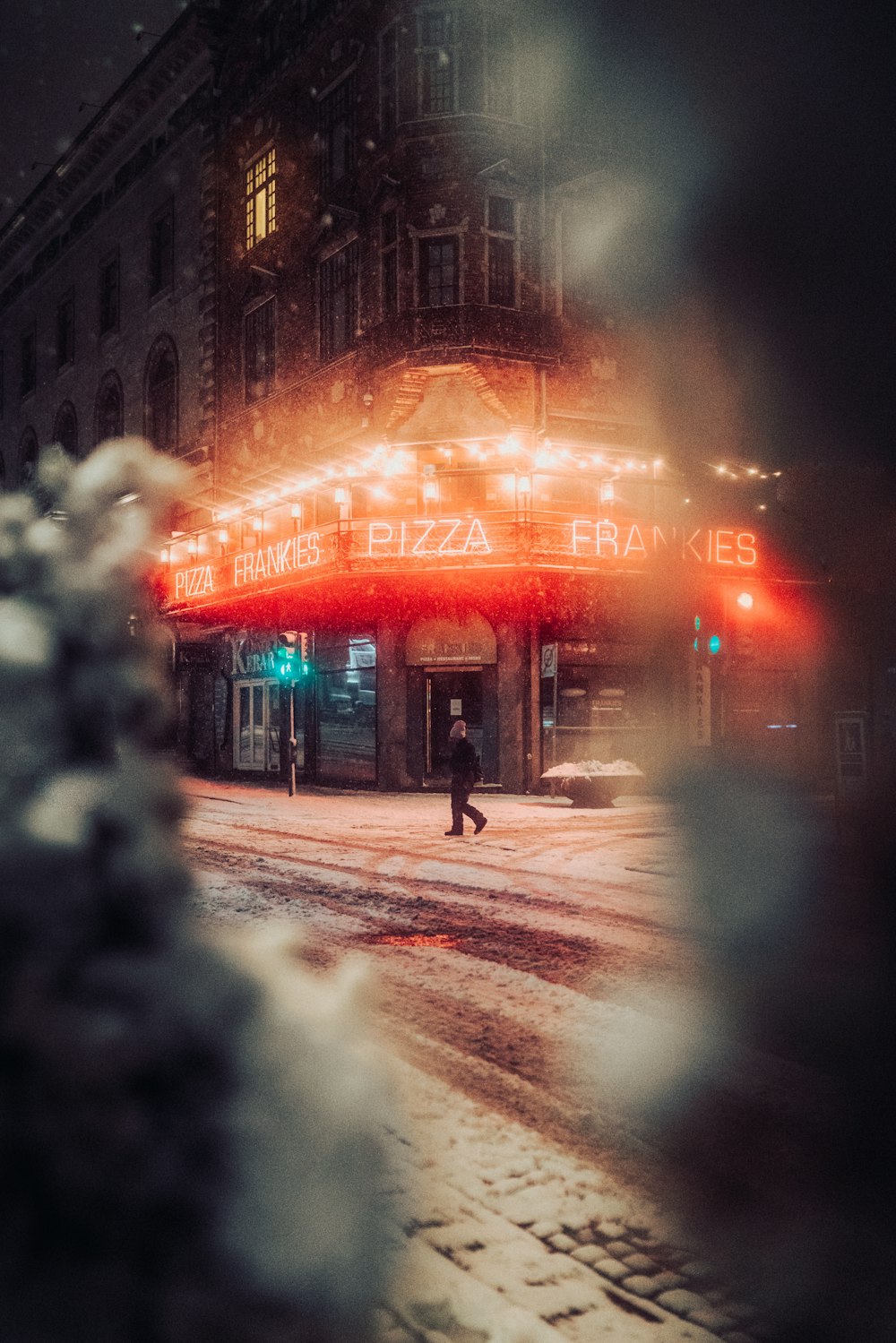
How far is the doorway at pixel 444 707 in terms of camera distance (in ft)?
75.0

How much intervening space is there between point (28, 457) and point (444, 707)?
2854cm

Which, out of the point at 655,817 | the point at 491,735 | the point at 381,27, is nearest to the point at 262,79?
the point at 381,27

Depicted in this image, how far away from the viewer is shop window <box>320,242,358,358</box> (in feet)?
80.8

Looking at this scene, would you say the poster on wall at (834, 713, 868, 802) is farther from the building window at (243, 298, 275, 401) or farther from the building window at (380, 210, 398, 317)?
the building window at (243, 298, 275, 401)

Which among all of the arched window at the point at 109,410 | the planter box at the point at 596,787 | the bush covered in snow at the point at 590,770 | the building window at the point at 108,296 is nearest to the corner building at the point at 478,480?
the bush covered in snow at the point at 590,770

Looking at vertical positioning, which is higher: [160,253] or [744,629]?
[160,253]

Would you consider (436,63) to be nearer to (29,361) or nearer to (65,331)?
(65,331)

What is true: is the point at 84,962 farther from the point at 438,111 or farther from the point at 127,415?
the point at 127,415

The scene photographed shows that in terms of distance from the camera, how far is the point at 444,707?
2306 cm

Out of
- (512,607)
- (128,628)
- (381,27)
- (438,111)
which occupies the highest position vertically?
(381,27)

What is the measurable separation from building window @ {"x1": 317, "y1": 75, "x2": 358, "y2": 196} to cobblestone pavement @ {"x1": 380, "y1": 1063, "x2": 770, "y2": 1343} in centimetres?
2512

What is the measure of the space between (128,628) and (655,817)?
51.6 feet

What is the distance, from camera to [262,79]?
2762 cm

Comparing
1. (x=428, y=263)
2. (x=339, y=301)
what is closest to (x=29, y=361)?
(x=339, y=301)
